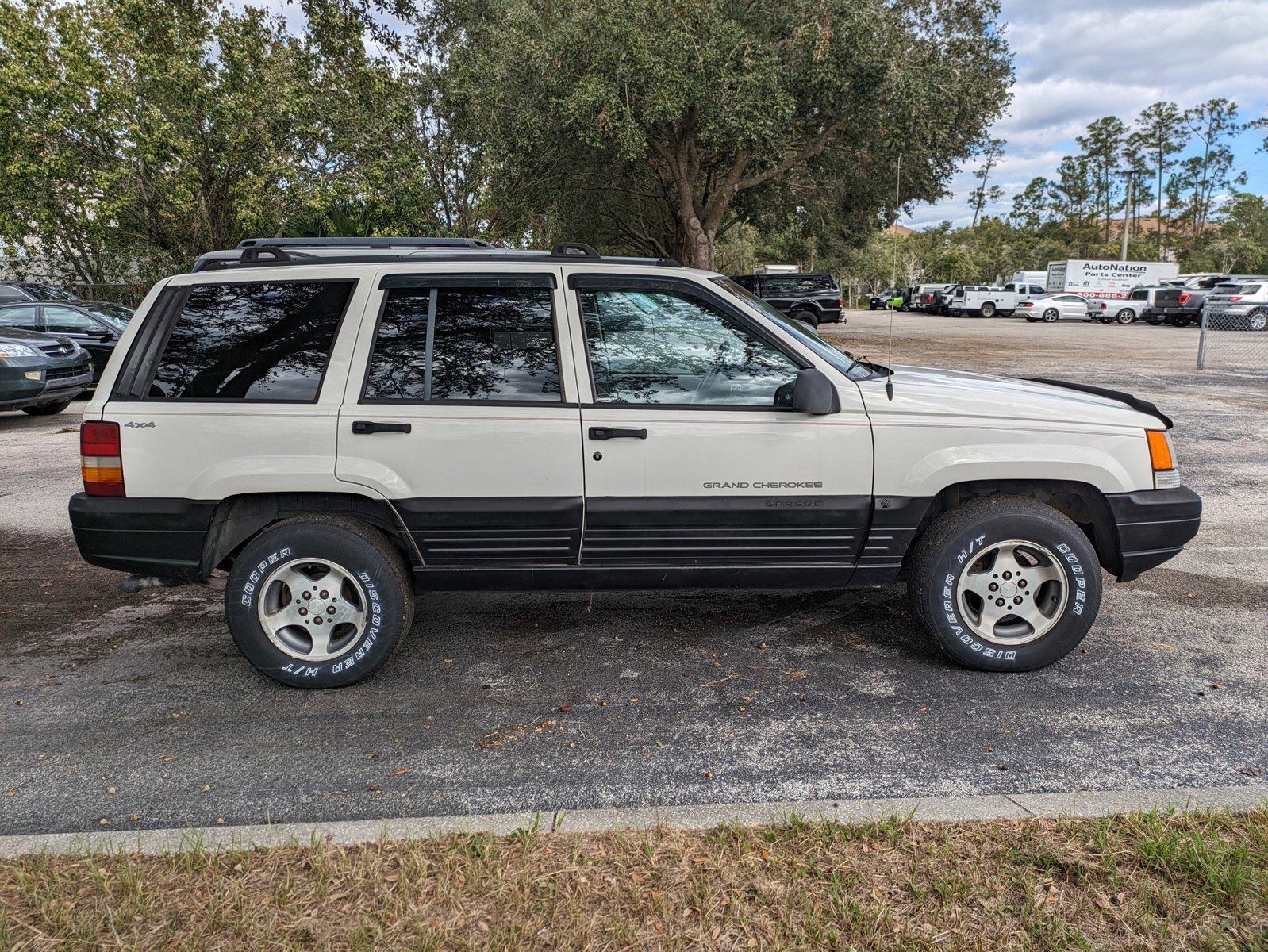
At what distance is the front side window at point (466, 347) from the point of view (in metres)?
3.96

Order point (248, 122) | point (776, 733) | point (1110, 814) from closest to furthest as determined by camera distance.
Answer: point (1110, 814) → point (776, 733) → point (248, 122)

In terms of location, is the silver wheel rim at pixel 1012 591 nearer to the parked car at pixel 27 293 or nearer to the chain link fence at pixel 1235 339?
the chain link fence at pixel 1235 339

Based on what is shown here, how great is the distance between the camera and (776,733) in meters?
3.61

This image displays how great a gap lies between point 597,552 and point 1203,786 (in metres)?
2.43

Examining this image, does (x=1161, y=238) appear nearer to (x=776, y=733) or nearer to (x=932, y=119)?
(x=932, y=119)

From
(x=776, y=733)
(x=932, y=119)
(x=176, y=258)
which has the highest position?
(x=932, y=119)

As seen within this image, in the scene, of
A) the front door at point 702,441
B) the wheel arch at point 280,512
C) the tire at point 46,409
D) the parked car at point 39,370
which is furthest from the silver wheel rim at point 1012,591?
the tire at point 46,409

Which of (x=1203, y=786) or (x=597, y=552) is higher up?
(x=597, y=552)

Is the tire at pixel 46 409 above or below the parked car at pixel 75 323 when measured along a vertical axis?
below

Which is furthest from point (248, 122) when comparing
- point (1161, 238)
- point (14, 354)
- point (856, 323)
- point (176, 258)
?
point (1161, 238)

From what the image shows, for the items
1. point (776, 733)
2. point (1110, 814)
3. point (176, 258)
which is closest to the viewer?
point (1110, 814)

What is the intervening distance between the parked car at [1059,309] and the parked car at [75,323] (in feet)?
128

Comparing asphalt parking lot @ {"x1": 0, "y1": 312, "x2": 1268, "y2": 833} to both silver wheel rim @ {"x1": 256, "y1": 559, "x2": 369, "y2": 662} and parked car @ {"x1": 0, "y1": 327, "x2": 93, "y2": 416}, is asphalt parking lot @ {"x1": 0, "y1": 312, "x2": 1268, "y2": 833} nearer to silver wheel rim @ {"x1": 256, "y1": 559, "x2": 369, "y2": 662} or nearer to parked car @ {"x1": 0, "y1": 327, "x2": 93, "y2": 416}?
silver wheel rim @ {"x1": 256, "y1": 559, "x2": 369, "y2": 662}

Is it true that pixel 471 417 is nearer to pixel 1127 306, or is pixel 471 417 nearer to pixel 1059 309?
pixel 1059 309
